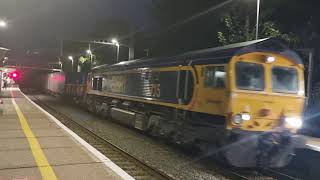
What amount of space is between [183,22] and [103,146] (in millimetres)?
20327

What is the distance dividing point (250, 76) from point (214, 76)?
898mm

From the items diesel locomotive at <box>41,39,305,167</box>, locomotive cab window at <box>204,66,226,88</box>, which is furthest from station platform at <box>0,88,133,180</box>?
locomotive cab window at <box>204,66,226,88</box>

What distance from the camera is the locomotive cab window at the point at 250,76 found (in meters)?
9.12

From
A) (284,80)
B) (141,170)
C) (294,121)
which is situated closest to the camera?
(141,170)

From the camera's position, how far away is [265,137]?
911 cm

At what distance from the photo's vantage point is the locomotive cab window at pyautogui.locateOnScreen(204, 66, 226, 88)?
366 inches

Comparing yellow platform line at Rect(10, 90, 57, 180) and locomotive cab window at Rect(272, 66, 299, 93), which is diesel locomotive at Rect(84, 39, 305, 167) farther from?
yellow platform line at Rect(10, 90, 57, 180)

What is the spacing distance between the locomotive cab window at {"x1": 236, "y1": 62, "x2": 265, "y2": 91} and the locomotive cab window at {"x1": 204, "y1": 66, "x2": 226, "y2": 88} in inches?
14.9

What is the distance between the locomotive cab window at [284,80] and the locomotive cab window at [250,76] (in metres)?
0.39

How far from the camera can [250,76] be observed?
30.3 ft

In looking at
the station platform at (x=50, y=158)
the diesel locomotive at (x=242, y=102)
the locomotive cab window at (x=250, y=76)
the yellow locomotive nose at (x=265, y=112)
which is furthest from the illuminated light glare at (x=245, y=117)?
the station platform at (x=50, y=158)

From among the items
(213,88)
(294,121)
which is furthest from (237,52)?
(294,121)

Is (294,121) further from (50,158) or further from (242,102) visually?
(50,158)

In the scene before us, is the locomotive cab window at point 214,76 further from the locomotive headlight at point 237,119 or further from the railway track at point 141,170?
the railway track at point 141,170
